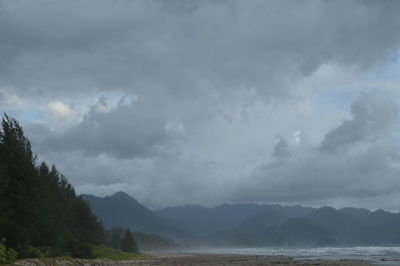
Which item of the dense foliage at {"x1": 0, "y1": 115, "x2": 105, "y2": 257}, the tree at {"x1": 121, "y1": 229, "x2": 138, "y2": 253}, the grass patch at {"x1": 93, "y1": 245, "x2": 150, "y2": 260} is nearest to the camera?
the dense foliage at {"x1": 0, "y1": 115, "x2": 105, "y2": 257}

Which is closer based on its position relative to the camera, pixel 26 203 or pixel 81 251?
pixel 26 203

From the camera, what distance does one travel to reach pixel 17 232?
43.1 metres

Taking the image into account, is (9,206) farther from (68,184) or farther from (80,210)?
(68,184)

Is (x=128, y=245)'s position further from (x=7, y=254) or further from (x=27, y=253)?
(x=7, y=254)

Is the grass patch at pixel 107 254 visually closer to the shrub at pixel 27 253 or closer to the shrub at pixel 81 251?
the shrub at pixel 81 251

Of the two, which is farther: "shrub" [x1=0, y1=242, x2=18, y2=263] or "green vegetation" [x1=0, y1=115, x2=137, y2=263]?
"green vegetation" [x1=0, y1=115, x2=137, y2=263]

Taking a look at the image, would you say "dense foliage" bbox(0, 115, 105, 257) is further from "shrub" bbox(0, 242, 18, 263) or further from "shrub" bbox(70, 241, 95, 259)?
"shrub" bbox(0, 242, 18, 263)

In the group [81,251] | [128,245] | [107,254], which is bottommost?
[107,254]

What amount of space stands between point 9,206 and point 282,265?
35.9 metres

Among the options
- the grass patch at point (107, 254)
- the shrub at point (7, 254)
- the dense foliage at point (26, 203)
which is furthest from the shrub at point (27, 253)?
the grass patch at point (107, 254)

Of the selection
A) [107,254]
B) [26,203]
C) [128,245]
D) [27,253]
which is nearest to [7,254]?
[27,253]

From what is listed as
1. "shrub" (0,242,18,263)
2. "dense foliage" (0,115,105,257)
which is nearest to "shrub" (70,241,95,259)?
"dense foliage" (0,115,105,257)

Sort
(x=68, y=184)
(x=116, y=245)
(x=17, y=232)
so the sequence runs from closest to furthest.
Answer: (x=17, y=232)
(x=68, y=184)
(x=116, y=245)

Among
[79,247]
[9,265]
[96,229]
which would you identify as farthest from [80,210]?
A: [9,265]
